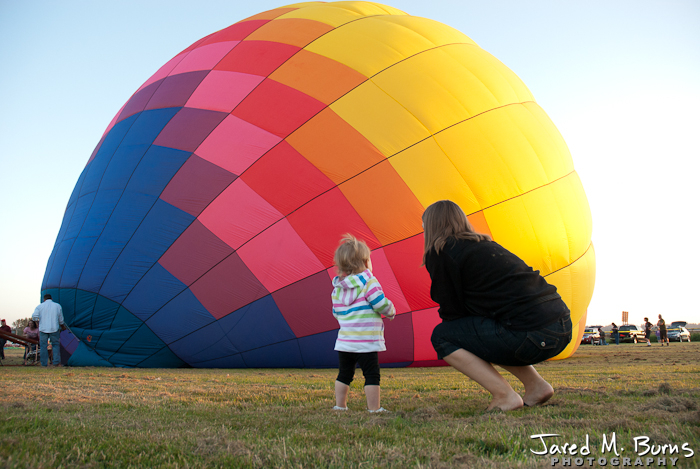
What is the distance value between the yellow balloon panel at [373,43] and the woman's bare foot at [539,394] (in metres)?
4.91

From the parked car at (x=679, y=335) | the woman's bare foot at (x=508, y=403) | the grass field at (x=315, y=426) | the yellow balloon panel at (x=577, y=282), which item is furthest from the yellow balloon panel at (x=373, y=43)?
the parked car at (x=679, y=335)

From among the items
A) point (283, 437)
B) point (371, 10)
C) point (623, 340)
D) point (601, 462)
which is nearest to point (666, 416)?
point (601, 462)

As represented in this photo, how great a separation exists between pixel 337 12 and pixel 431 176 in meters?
3.45

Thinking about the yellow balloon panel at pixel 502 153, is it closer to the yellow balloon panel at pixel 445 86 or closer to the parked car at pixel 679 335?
the yellow balloon panel at pixel 445 86

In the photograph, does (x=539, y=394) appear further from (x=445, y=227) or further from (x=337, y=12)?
(x=337, y=12)

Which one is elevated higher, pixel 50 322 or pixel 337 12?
pixel 337 12

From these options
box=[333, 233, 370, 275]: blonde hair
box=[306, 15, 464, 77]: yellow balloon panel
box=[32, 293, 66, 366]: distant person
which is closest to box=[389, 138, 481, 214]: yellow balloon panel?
box=[306, 15, 464, 77]: yellow balloon panel

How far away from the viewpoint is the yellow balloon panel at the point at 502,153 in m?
6.41

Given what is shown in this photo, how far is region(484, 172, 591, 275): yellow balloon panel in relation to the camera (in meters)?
6.45

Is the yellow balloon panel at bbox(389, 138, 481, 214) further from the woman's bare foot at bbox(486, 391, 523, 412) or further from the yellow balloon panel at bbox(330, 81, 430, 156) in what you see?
the woman's bare foot at bbox(486, 391, 523, 412)

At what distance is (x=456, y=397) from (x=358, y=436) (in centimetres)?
160

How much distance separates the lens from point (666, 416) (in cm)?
245

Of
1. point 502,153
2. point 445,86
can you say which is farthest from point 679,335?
point 445,86

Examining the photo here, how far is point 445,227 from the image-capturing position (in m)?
3.07
